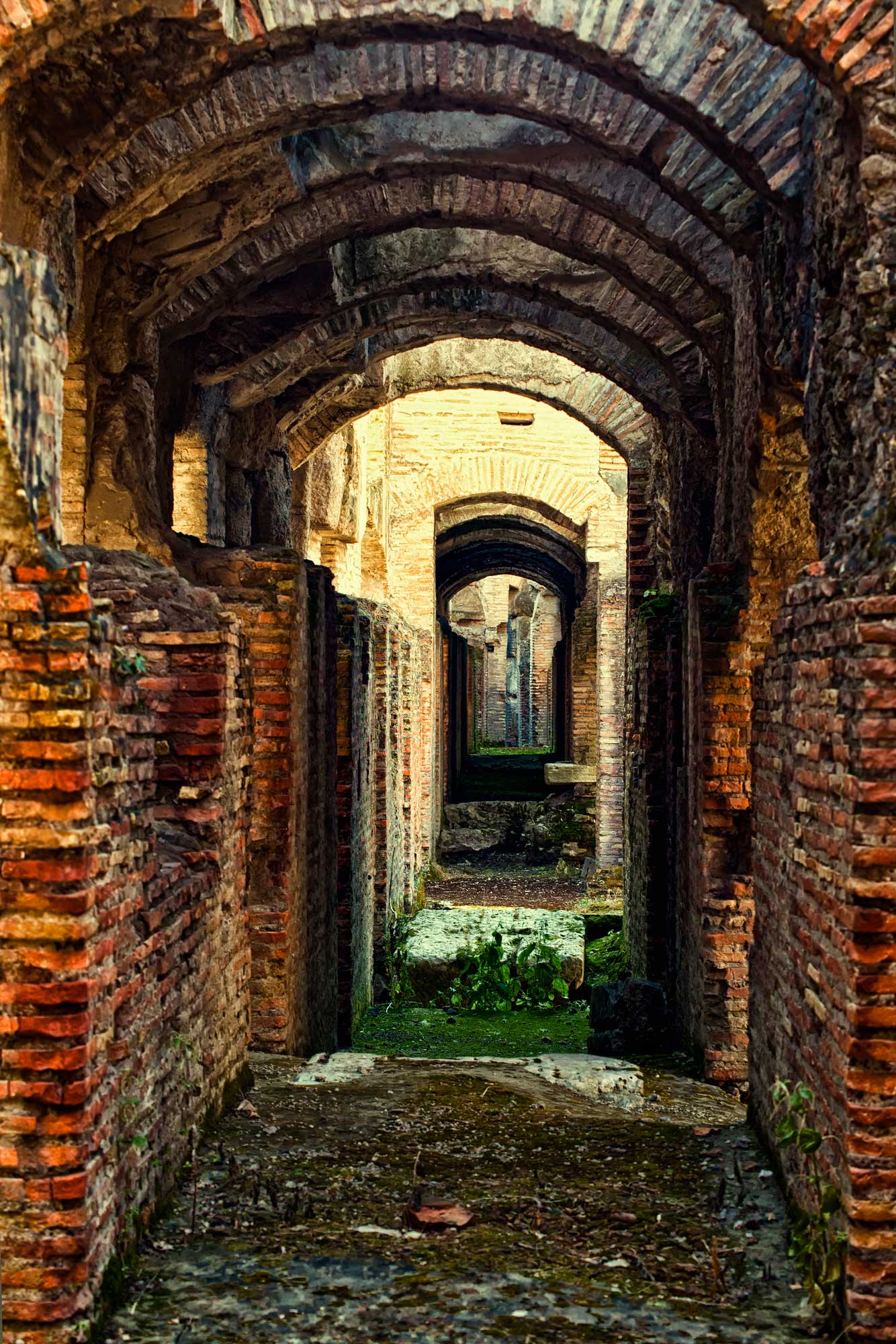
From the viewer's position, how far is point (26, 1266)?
2.94 metres

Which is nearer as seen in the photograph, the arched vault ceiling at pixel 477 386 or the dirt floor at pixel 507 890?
the arched vault ceiling at pixel 477 386

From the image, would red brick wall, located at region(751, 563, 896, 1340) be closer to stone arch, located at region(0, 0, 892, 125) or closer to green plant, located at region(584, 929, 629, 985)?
stone arch, located at region(0, 0, 892, 125)

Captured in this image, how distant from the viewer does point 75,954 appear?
9.92 feet

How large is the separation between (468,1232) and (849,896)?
1.74m

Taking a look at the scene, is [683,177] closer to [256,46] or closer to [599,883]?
[256,46]

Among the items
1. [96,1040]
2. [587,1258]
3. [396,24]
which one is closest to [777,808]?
[587,1258]

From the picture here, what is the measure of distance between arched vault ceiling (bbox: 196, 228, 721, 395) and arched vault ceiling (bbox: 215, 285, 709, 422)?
0.33ft

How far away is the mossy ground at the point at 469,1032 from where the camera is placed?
339 inches

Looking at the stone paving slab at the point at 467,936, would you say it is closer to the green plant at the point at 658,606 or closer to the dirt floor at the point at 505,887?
the dirt floor at the point at 505,887

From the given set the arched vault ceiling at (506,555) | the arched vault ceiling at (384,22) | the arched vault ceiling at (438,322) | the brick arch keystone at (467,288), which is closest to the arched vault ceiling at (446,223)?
the brick arch keystone at (467,288)

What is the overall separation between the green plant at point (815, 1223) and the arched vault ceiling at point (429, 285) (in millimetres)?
6013

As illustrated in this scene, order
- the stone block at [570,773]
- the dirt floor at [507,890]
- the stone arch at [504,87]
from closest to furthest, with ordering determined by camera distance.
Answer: the stone arch at [504,87]
the dirt floor at [507,890]
the stone block at [570,773]

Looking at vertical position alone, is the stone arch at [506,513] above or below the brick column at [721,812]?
above

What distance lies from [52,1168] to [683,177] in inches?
197
